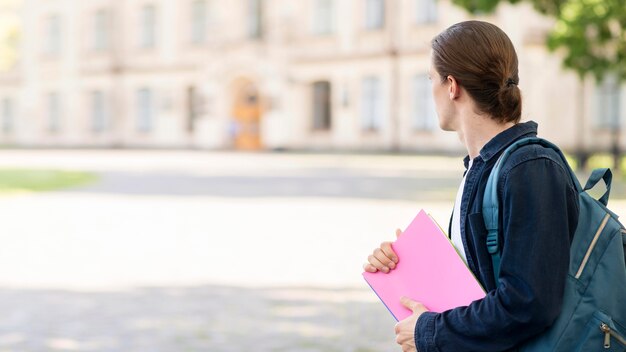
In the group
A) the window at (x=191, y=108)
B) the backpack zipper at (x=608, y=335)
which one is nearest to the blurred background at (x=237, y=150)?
the window at (x=191, y=108)

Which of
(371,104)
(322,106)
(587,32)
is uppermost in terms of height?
(587,32)

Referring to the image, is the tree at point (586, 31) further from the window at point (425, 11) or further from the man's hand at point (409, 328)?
the window at point (425, 11)

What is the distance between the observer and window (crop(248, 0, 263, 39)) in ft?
132

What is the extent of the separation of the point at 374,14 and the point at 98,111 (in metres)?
16.4

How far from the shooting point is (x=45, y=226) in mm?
11820

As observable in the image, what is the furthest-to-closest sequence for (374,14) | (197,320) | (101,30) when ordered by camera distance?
1. (101,30)
2. (374,14)
3. (197,320)

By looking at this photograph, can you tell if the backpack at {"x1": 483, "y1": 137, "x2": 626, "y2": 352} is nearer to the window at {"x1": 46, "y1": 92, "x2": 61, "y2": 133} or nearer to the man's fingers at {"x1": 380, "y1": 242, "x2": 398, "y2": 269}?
the man's fingers at {"x1": 380, "y1": 242, "x2": 398, "y2": 269}

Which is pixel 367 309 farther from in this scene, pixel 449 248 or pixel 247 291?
pixel 449 248

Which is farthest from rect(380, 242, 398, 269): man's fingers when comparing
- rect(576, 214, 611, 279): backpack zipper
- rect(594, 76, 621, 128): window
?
rect(594, 76, 621, 128): window

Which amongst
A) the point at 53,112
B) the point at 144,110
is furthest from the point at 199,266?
the point at 53,112

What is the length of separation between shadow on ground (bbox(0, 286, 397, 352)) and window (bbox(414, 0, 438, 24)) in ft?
92.2

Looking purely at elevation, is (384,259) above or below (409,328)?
above

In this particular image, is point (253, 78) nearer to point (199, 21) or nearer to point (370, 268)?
point (199, 21)

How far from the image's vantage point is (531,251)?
6.17 ft
